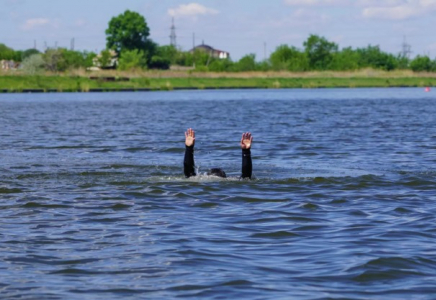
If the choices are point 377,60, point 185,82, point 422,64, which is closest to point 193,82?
point 185,82

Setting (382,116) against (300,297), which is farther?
(382,116)

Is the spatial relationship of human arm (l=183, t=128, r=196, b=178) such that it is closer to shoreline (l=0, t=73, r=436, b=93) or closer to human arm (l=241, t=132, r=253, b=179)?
human arm (l=241, t=132, r=253, b=179)

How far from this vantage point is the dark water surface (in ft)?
28.1

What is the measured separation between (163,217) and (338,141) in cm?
1485

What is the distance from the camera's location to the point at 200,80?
95.6 m

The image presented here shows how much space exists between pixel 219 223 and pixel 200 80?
277 feet

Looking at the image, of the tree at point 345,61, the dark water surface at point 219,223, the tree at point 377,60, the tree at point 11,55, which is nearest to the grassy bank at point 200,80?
the tree at point 345,61

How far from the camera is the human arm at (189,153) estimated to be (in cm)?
1527

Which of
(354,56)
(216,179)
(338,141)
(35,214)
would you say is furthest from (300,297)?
(354,56)

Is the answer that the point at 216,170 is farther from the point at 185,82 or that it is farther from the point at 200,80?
the point at 200,80

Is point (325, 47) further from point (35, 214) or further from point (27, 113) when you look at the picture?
point (35, 214)

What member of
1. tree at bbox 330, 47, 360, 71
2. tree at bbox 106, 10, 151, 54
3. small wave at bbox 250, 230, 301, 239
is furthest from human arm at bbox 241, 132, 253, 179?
tree at bbox 106, 10, 151, 54

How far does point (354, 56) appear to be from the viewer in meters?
129

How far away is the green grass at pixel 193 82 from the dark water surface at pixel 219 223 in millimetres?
59638
